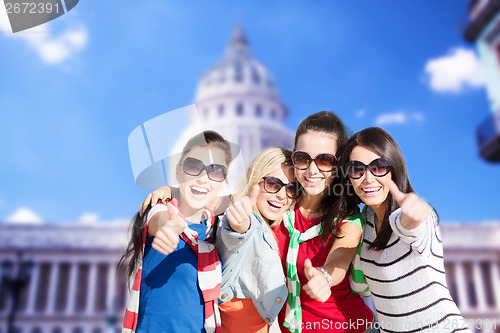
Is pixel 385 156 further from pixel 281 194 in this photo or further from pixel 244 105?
pixel 244 105

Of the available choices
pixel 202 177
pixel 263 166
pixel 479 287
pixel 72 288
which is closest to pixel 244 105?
pixel 72 288

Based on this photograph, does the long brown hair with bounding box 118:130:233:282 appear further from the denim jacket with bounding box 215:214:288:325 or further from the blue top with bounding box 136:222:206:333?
the denim jacket with bounding box 215:214:288:325

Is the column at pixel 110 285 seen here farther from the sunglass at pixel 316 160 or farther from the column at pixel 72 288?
the sunglass at pixel 316 160

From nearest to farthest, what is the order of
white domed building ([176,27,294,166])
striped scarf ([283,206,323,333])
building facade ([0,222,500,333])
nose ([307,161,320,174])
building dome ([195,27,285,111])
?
striped scarf ([283,206,323,333])
nose ([307,161,320,174])
building facade ([0,222,500,333])
white domed building ([176,27,294,166])
building dome ([195,27,285,111])

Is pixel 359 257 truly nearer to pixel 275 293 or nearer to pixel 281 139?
pixel 275 293

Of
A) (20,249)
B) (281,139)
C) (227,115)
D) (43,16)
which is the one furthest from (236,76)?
(43,16)

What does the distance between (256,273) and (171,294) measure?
37 cm

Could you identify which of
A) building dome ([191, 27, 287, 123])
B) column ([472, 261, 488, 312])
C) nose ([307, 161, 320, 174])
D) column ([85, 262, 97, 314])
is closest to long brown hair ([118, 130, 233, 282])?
nose ([307, 161, 320, 174])

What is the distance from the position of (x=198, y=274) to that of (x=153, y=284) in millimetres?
202

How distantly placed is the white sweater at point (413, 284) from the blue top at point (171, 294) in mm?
760

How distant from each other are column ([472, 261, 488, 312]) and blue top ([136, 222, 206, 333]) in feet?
94.2

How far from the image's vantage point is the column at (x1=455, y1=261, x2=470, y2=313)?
2642cm

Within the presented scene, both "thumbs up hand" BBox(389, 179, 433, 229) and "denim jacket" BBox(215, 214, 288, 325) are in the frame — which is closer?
"thumbs up hand" BBox(389, 179, 433, 229)

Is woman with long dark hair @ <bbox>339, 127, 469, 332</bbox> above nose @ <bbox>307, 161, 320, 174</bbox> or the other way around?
the other way around
